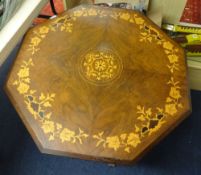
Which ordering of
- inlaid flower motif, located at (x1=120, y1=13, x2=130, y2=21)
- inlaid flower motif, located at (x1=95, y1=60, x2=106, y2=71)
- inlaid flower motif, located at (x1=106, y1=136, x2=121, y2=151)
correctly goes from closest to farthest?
inlaid flower motif, located at (x1=106, y1=136, x2=121, y2=151)
inlaid flower motif, located at (x1=95, y1=60, x2=106, y2=71)
inlaid flower motif, located at (x1=120, y1=13, x2=130, y2=21)

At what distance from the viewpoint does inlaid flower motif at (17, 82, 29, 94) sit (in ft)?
2.27

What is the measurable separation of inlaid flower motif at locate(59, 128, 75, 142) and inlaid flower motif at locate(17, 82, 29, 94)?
18 centimetres

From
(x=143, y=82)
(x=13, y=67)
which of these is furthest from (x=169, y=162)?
(x=13, y=67)

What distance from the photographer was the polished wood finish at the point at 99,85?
2.02ft

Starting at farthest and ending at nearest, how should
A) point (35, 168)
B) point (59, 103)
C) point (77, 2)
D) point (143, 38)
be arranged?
point (77, 2)
point (35, 168)
point (143, 38)
point (59, 103)

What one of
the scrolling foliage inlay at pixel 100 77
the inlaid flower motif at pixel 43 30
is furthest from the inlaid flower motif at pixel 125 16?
the inlaid flower motif at pixel 43 30

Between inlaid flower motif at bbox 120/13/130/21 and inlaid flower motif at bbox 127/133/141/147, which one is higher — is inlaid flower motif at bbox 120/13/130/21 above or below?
above

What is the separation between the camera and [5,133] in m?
1.17

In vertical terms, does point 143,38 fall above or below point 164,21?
above

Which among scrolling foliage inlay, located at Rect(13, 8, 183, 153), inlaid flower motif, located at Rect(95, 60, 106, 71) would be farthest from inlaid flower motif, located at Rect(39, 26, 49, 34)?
inlaid flower motif, located at Rect(95, 60, 106, 71)

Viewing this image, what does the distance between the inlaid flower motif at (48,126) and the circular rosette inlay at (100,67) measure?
0.17 meters

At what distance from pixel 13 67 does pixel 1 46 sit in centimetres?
8

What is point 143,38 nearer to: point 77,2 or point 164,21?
point 164,21

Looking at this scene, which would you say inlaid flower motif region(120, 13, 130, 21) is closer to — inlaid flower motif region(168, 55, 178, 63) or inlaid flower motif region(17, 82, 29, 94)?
inlaid flower motif region(168, 55, 178, 63)
